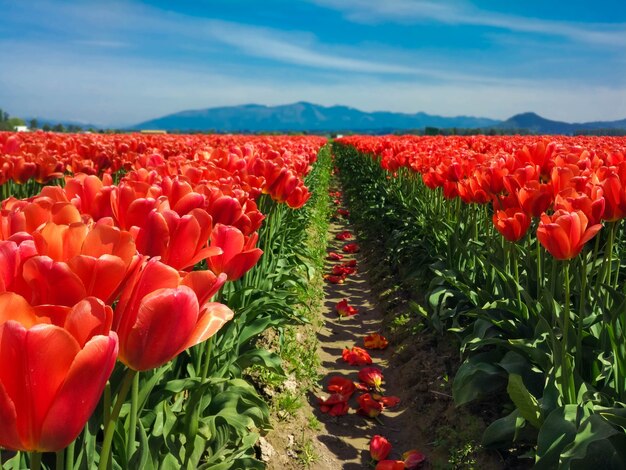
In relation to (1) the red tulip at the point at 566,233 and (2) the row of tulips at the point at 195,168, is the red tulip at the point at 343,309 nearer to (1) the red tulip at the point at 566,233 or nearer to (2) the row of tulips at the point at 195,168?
(2) the row of tulips at the point at 195,168

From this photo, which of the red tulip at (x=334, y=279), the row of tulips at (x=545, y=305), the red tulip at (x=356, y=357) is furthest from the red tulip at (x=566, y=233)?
the red tulip at (x=334, y=279)

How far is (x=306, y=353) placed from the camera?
5.34 metres

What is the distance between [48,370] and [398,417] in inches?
160

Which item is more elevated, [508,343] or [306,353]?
[508,343]

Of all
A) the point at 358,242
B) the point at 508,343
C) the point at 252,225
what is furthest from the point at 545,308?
the point at 358,242

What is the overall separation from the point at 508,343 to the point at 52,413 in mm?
3044

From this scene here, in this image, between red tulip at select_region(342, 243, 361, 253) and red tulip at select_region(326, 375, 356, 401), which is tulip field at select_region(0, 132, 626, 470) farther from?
red tulip at select_region(342, 243, 361, 253)

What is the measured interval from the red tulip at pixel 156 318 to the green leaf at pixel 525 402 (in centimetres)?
205

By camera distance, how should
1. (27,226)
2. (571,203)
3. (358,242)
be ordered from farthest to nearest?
(358,242) → (571,203) → (27,226)

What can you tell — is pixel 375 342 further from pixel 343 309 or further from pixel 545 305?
pixel 545 305

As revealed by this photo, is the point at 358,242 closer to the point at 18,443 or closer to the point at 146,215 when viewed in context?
the point at 146,215

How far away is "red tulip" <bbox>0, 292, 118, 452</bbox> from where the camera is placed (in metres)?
0.77

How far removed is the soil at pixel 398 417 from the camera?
3.62 m

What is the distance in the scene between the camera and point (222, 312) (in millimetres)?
1095
